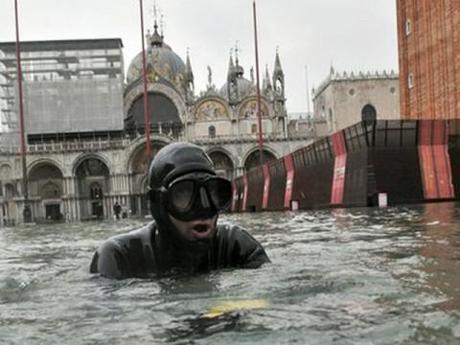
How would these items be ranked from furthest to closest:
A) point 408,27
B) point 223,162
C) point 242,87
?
point 242,87
point 223,162
point 408,27

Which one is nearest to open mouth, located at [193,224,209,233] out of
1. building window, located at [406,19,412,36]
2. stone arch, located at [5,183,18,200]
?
building window, located at [406,19,412,36]

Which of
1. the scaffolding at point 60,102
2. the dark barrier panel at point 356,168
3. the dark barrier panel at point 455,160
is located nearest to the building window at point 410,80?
the dark barrier panel at point 455,160

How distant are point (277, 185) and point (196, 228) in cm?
3015

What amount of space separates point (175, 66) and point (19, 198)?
90.9 feet

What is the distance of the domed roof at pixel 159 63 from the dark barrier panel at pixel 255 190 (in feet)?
141

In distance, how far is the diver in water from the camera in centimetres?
382

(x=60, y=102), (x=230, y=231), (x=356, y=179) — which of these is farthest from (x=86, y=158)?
(x=230, y=231)

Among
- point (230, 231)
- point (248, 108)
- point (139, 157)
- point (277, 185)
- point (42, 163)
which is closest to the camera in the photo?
point (230, 231)

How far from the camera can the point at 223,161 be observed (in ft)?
251

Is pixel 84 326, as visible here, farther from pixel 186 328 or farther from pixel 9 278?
pixel 9 278

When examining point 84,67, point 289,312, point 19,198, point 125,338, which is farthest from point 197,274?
point 84,67

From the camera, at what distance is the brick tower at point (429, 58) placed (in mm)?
32969

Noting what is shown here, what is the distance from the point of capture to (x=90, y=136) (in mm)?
77438

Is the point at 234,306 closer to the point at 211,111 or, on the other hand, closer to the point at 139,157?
the point at 139,157
